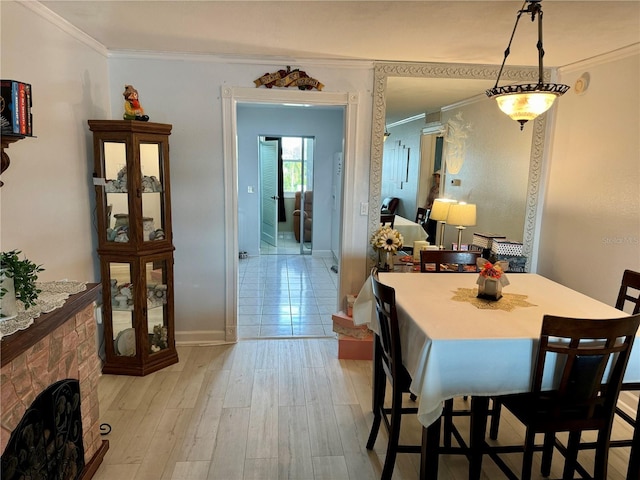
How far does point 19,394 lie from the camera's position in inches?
57.3

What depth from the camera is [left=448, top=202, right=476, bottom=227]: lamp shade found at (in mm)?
3561

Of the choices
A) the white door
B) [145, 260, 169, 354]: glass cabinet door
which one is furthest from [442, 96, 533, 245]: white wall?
the white door

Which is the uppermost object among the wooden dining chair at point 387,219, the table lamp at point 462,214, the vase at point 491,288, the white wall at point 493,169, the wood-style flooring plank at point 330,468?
the white wall at point 493,169

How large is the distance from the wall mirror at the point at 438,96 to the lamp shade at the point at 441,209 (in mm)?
557

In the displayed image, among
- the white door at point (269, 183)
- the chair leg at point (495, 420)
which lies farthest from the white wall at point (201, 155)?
the white door at point (269, 183)

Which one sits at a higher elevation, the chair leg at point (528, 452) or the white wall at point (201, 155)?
the white wall at point (201, 155)

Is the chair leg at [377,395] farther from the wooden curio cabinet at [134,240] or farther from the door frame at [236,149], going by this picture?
the wooden curio cabinet at [134,240]

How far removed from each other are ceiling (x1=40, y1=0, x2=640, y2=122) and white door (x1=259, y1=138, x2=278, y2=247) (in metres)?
3.70

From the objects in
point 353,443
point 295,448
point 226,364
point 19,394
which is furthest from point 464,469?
point 19,394

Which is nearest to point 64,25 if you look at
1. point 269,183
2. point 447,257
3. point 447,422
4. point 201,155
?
point 201,155

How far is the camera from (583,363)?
1658 millimetres

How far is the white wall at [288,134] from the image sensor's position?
6.53 metres

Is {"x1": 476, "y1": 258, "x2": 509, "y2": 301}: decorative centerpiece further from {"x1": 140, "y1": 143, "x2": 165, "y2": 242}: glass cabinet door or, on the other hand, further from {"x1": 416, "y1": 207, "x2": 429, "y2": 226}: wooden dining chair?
{"x1": 140, "y1": 143, "x2": 165, "y2": 242}: glass cabinet door

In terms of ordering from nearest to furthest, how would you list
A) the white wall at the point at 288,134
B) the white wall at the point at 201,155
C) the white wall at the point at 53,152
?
the white wall at the point at 53,152 → the white wall at the point at 201,155 → the white wall at the point at 288,134
